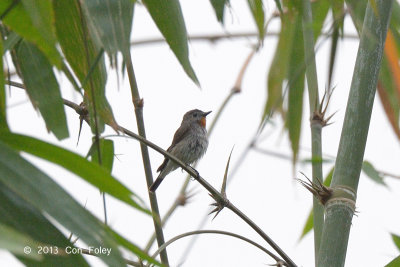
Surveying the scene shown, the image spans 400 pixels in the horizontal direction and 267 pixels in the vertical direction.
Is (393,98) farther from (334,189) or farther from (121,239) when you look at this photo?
(121,239)

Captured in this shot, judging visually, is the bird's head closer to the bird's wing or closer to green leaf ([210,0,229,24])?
the bird's wing

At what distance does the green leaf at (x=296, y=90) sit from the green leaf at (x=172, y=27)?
2.18 ft

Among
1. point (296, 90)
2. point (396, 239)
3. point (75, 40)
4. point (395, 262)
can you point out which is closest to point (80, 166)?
point (75, 40)

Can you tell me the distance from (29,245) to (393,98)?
203cm

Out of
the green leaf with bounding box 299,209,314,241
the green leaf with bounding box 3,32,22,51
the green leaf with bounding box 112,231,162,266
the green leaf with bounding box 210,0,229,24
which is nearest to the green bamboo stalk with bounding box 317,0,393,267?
the green leaf with bounding box 210,0,229,24

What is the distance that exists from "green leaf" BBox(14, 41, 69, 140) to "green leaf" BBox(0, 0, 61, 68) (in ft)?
1.08

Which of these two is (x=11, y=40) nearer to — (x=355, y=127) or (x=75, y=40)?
(x=75, y=40)

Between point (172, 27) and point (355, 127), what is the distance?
836 mm

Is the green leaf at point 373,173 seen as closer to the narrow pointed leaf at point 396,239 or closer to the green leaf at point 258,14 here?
the narrow pointed leaf at point 396,239

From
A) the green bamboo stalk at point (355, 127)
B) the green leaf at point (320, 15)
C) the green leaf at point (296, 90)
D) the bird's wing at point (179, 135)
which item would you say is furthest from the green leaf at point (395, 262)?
the bird's wing at point (179, 135)

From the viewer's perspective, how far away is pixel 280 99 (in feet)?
7.77

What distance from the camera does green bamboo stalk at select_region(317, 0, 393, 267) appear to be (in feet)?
8.52

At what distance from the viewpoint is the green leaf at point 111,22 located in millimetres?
1762

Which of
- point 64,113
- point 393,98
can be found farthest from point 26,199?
point 393,98
